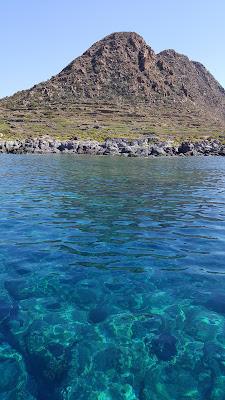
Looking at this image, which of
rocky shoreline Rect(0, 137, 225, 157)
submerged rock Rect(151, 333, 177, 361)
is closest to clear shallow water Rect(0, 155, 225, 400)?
submerged rock Rect(151, 333, 177, 361)

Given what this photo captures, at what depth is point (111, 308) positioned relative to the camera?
432 inches

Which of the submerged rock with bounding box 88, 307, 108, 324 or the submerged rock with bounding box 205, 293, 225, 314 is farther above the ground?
the submerged rock with bounding box 205, 293, 225, 314

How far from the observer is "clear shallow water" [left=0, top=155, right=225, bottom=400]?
789 cm

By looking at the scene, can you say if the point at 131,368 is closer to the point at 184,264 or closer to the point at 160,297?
the point at 160,297

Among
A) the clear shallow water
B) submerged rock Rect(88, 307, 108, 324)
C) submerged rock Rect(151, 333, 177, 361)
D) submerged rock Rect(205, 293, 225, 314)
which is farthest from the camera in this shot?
submerged rock Rect(205, 293, 225, 314)

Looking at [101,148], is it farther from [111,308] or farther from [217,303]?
[111,308]

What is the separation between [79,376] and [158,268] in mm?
6670

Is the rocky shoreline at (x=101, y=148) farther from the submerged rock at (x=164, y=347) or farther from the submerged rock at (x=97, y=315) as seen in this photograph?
the submerged rock at (x=164, y=347)

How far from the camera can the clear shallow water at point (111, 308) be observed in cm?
789

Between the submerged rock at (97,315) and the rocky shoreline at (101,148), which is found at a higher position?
the rocky shoreline at (101,148)

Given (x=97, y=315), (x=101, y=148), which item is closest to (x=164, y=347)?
(x=97, y=315)

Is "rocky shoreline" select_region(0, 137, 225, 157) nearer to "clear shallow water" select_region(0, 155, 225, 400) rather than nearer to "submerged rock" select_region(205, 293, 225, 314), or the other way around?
"clear shallow water" select_region(0, 155, 225, 400)

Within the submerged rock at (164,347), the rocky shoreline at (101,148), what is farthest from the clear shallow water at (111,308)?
the rocky shoreline at (101,148)

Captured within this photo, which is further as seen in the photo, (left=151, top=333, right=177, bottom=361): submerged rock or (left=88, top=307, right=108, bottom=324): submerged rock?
(left=88, top=307, right=108, bottom=324): submerged rock
